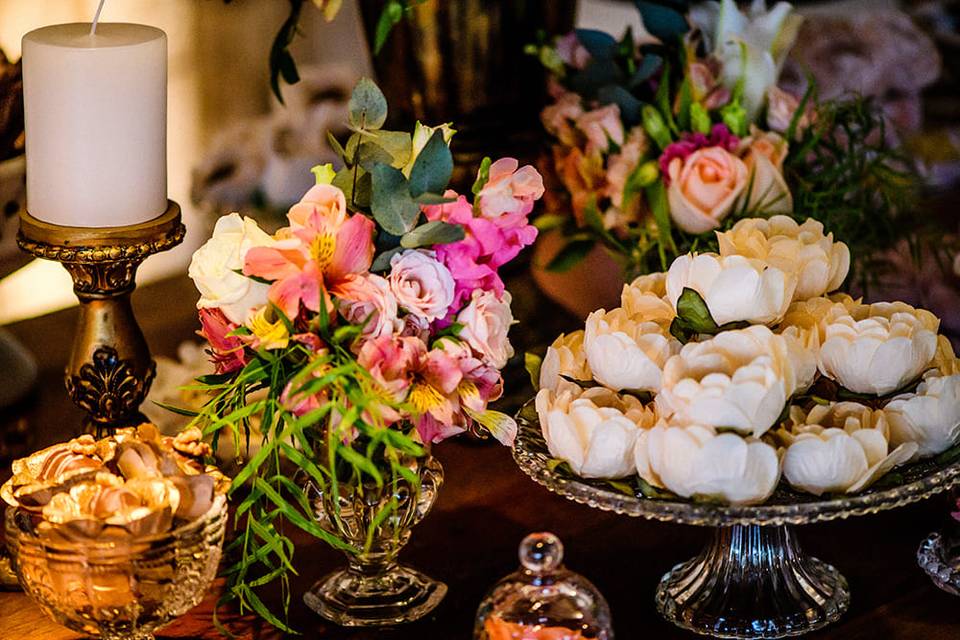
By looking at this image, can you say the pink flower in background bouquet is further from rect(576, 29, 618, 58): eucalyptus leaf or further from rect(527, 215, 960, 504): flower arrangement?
rect(576, 29, 618, 58): eucalyptus leaf

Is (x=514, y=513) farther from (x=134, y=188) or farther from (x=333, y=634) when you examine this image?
(x=134, y=188)

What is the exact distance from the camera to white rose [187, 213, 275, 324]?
28.4 inches

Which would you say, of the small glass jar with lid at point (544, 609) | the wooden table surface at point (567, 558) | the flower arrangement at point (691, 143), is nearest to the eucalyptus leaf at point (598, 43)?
the flower arrangement at point (691, 143)

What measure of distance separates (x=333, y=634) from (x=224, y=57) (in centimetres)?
126

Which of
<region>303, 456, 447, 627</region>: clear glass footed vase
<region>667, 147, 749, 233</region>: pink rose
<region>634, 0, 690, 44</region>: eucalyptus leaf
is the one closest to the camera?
<region>303, 456, 447, 627</region>: clear glass footed vase

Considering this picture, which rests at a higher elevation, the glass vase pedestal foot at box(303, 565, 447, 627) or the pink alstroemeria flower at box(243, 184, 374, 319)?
the pink alstroemeria flower at box(243, 184, 374, 319)

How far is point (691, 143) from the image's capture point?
1.05m

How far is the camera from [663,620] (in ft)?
2.61

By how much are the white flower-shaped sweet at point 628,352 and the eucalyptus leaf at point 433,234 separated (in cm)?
9

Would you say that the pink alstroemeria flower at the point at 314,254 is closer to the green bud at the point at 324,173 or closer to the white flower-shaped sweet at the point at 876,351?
the green bud at the point at 324,173

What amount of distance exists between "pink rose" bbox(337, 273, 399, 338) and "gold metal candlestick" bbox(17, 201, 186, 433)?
160 millimetres

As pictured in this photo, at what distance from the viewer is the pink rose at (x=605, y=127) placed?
1089mm

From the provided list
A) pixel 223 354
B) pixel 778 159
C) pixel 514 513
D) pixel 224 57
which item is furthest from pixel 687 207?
pixel 224 57

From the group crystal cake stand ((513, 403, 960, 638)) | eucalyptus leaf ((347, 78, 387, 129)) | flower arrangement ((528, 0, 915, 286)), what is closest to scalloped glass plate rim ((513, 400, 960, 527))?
crystal cake stand ((513, 403, 960, 638))
